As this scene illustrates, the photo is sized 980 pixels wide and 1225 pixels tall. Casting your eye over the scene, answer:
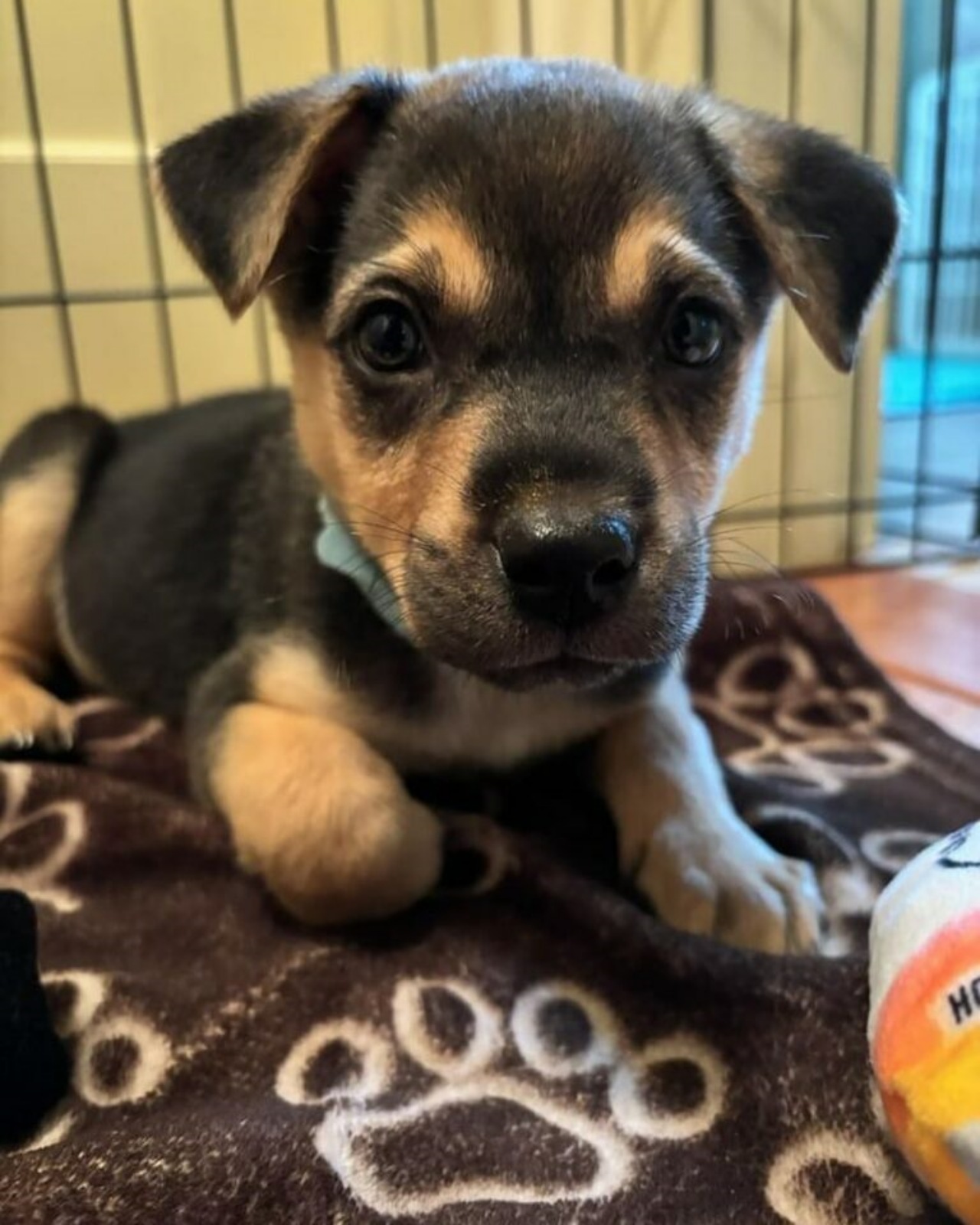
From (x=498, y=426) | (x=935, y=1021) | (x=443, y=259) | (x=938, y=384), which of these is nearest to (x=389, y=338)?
(x=443, y=259)

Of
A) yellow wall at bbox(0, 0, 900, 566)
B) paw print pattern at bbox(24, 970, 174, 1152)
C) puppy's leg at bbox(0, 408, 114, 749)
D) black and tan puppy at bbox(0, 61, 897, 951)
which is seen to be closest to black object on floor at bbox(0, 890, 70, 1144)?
paw print pattern at bbox(24, 970, 174, 1152)

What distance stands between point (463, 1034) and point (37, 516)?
1.85m

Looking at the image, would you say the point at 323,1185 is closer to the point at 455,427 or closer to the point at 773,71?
the point at 455,427

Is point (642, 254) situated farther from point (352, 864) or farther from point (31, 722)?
point (31, 722)

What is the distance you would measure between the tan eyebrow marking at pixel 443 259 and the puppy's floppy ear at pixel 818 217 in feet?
1.47

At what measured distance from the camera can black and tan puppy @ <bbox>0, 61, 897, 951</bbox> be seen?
1.46m

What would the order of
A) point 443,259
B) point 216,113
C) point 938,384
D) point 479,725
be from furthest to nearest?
point 938,384 → point 216,113 → point 479,725 → point 443,259

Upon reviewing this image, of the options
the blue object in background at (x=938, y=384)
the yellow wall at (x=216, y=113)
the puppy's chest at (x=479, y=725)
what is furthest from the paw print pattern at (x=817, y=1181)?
the blue object in background at (x=938, y=384)

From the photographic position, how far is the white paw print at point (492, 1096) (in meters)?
1.25

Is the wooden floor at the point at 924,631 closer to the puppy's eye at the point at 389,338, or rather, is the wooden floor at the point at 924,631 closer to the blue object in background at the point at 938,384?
the puppy's eye at the point at 389,338

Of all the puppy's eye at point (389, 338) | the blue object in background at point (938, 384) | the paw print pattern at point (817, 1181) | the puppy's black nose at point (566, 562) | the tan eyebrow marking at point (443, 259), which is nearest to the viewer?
the paw print pattern at point (817, 1181)

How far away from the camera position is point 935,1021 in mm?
1078

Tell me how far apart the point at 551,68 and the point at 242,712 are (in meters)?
1.11

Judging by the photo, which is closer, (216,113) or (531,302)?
(531,302)
